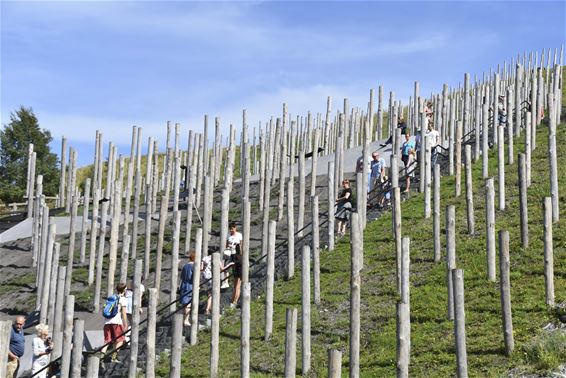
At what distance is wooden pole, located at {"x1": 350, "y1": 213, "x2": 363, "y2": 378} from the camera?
982 cm

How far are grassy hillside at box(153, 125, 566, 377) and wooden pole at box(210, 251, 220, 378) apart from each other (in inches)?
7.5

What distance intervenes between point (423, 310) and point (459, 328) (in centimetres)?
283

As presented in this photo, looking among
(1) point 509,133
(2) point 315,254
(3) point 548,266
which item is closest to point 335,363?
(3) point 548,266

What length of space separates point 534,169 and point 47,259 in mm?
11023

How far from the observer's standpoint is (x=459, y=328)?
981 cm

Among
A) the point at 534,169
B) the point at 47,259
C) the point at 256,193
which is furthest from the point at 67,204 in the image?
the point at 534,169

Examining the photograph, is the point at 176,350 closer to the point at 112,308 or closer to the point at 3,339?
the point at 112,308

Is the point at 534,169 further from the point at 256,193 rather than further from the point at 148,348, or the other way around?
the point at 148,348

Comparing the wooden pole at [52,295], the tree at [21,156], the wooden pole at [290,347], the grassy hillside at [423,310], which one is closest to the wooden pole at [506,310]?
the grassy hillside at [423,310]

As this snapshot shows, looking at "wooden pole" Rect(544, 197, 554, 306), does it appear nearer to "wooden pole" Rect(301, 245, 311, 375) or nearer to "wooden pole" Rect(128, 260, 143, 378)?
"wooden pole" Rect(301, 245, 311, 375)

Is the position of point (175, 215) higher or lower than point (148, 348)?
higher

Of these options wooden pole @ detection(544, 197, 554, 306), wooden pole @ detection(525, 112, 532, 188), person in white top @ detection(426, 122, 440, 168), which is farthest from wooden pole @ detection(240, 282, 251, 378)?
person in white top @ detection(426, 122, 440, 168)

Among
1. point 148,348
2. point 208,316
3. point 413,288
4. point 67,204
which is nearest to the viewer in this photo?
point 148,348

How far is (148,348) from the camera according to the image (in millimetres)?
11555
